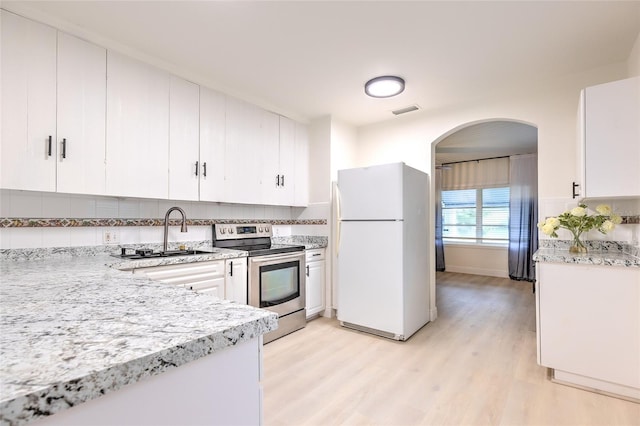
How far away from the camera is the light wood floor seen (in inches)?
70.2

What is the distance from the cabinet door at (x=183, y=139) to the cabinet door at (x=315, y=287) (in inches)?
58.8

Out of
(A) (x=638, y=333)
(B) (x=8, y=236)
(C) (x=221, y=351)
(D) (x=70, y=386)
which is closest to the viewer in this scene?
(D) (x=70, y=386)

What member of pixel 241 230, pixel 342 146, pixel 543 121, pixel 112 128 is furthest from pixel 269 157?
pixel 543 121

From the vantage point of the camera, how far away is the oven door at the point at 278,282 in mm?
2797

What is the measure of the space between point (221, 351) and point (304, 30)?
2076mm

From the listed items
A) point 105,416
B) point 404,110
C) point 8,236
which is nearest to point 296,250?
point 404,110

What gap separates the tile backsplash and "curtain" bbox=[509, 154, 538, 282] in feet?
16.2

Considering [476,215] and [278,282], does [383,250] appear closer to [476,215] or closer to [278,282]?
[278,282]

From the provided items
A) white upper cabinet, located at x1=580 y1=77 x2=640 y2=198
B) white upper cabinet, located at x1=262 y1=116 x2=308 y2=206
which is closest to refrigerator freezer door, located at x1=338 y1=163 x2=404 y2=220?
white upper cabinet, located at x1=262 y1=116 x2=308 y2=206

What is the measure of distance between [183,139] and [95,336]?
229cm

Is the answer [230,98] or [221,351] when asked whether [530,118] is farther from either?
[221,351]

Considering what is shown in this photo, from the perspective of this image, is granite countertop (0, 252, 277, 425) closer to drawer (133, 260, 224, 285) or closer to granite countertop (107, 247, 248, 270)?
granite countertop (107, 247, 248, 270)

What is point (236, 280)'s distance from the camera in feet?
8.75

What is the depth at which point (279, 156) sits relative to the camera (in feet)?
11.5
